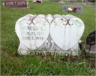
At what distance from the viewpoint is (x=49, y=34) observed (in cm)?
397

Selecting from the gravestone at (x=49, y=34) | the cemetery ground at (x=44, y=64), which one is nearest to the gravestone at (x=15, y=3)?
the cemetery ground at (x=44, y=64)

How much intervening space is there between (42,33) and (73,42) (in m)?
0.63

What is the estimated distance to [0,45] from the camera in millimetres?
4355

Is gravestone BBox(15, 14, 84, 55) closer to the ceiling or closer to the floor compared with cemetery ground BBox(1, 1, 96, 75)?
closer to the ceiling

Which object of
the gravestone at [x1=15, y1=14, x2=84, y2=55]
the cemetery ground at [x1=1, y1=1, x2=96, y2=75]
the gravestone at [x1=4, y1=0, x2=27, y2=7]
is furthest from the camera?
the gravestone at [x1=4, y1=0, x2=27, y2=7]

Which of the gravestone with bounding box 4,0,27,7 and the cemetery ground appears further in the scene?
the gravestone with bounding box 4,0,27,7

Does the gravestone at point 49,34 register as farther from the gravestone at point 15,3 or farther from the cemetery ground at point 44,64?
the gravestone at point 15,3

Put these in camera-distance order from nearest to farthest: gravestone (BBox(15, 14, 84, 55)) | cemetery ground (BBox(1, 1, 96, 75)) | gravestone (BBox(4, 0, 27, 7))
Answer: cemetery ground (BBox(1, 1, 96, 75))
gravestone (BBox(15, 14, 84, 55))
gravestone (BBox(4, 0, 27, 7))

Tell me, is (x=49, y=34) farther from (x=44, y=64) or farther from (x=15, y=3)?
(x=15, y=3)

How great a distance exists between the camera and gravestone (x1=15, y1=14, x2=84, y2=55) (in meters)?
3.92

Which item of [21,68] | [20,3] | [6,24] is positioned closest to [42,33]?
[21,68]

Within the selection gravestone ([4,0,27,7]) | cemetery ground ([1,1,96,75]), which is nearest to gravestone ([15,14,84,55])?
cemetery ground ([1,1,96,75])

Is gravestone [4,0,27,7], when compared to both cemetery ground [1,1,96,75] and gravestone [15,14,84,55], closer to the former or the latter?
cemetery ground [1,1,96,75]

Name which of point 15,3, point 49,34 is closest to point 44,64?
point 49,34
